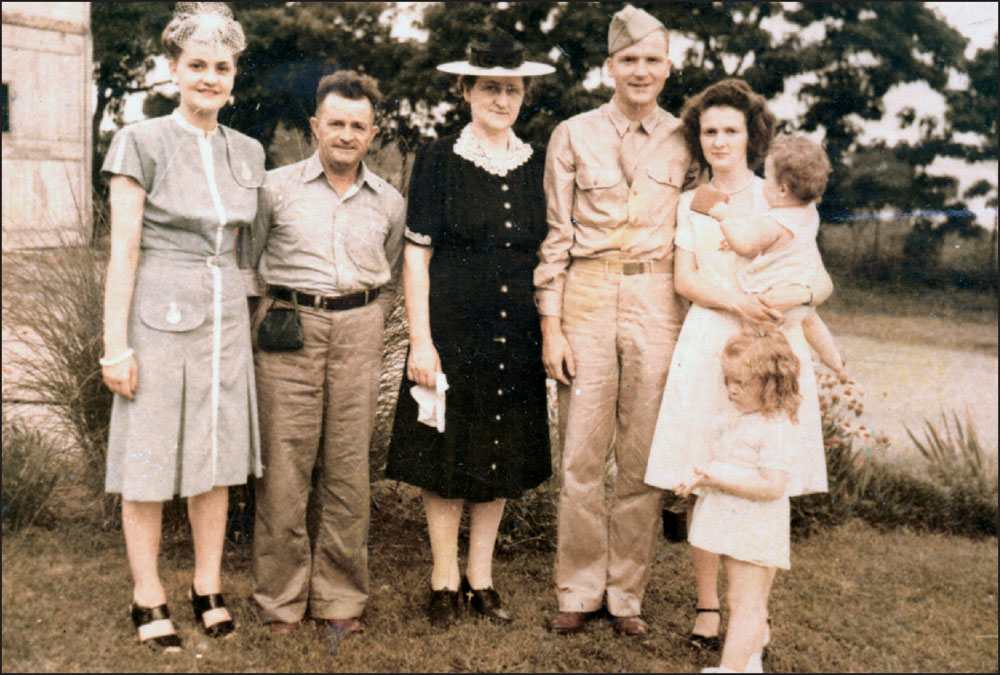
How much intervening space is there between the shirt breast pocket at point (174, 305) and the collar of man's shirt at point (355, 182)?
62 cm

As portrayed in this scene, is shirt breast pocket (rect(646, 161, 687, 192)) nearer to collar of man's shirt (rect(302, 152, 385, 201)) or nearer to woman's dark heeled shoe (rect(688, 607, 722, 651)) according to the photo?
collar of man's shirt (rect(302, 152, 385, 201))

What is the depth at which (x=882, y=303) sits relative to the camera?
8.58 meters

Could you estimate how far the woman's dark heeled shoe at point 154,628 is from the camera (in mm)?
3275

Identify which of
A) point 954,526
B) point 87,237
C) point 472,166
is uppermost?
point 472,166

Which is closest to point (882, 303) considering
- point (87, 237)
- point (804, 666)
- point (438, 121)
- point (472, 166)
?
point (438, 121)

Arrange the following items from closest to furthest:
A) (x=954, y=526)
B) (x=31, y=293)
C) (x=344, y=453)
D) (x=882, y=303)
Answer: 1. (x=344, y=453)
2. (x=31, y=293)
3. (x=954, y=526)
4. (x=882, y=303)

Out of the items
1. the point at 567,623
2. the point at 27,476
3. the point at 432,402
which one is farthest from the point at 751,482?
the point at 27,476

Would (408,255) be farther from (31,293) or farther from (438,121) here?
(438,121)

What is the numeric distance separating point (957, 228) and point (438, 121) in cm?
532

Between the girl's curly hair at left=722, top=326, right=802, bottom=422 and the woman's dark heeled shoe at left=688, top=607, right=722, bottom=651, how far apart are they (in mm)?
1048

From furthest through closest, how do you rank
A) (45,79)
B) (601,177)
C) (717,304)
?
(45,79)
(601,177)
(717,304)

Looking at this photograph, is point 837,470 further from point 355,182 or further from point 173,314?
point 173,314

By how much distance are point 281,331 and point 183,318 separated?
1.18ft

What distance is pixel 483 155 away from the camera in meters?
3.61
